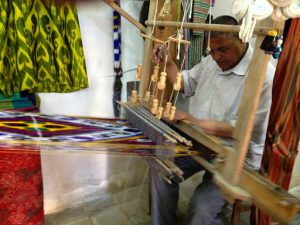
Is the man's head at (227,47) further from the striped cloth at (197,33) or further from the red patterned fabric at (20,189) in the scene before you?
the red patterned fabric at (20,189)

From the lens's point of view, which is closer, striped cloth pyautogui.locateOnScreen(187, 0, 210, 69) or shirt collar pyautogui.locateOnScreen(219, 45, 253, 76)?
shirt collar pyautogui.locateOnScreen(219, 45, 253, 76)

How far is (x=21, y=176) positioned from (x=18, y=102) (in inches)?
18.4

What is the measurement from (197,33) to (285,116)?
4.21 feet

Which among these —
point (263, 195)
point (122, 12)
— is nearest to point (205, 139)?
point (263, 195)

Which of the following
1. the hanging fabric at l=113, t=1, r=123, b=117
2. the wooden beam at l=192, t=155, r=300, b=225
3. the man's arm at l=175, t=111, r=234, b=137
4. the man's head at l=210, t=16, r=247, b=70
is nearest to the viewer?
the wooden beam at l=192, t=155, r=300, b=225

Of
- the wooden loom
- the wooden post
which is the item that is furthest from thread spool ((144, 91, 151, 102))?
the wooden loom

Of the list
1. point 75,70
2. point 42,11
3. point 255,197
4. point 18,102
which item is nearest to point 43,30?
point 42,11

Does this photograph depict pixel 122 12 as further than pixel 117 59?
No

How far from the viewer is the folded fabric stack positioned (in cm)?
170

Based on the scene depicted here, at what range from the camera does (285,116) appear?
1.27m

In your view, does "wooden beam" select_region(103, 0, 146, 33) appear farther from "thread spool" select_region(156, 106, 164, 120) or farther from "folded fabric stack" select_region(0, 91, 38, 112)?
"folded fabric stack" select_region(0, 91, 38, 112)

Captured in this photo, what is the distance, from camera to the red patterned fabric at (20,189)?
1718mm

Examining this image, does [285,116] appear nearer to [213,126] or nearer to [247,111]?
[213,126]

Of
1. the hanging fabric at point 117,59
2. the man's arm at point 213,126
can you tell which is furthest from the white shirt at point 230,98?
the hanging fabric at point 117,59
